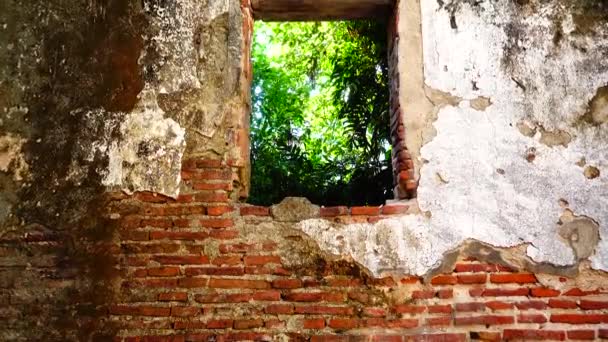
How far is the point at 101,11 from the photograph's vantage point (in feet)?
10.1

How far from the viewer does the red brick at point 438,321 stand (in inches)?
104

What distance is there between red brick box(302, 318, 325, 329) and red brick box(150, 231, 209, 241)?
71cm

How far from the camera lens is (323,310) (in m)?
2.68

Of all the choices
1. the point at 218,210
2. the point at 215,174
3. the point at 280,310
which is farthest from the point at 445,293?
the point at 215,174

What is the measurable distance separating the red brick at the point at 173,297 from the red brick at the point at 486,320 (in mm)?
1445

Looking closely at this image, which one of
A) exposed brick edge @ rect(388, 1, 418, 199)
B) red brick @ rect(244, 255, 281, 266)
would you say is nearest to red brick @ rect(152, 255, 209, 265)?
red brick @ rect(244, 255, 281, 266)

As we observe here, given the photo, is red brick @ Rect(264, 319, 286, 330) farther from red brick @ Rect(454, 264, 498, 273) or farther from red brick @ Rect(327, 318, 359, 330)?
red brick @ Rect(454, 264, 498, 273)

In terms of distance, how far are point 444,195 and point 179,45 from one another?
1759mm

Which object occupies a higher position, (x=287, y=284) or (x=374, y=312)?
(x=287, y=284)

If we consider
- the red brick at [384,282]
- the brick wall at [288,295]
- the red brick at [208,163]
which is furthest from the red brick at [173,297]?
the red brick at [384,282]

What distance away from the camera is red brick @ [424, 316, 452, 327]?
8.71 ft

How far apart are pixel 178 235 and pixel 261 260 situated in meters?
0.48

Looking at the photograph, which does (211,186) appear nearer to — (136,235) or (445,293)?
(136,235)

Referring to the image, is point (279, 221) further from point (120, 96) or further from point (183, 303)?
point (120, 96)
